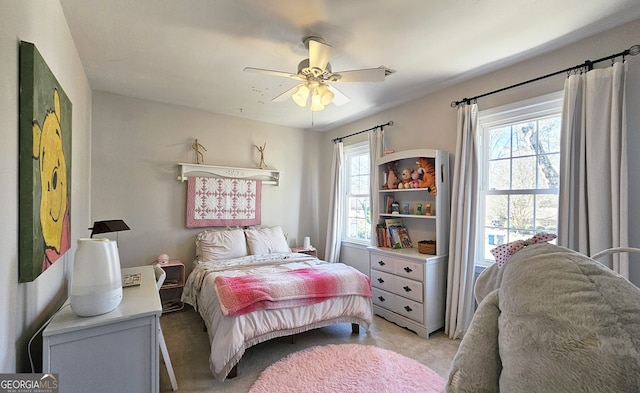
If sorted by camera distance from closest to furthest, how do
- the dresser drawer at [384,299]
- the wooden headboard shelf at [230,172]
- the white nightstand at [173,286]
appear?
1. the dresser drawer at [384,299]
2. the white nightstand at [173,286]
3. the wooden headboard shelf at [230,172]

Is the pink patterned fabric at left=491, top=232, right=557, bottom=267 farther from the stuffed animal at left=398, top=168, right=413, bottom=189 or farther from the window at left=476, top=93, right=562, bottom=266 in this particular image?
the stuffed animal at left=398, top=168, right=413, bottom=189

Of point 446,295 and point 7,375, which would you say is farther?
point 446,295

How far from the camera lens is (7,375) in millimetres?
953

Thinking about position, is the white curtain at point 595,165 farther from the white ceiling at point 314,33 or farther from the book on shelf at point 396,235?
the book on shelf at point 396,235

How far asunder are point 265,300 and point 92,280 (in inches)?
44.0

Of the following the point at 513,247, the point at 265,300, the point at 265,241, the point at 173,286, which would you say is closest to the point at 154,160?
the point at 173,286

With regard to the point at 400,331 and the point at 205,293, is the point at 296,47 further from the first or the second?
the point at 400,331

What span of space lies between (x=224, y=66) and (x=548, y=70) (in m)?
2.67

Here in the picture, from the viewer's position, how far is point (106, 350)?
1.31m

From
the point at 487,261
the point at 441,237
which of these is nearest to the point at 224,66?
the point at 441,237

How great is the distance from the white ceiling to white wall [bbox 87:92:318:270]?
1.60 ft

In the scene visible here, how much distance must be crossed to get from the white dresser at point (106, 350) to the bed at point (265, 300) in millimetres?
644

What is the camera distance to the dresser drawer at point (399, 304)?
2652 mm

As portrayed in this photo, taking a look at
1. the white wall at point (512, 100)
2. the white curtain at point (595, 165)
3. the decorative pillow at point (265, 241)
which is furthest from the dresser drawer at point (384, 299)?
the white curtain at point (595, 165)
